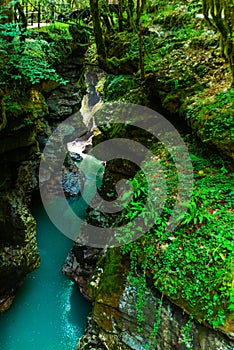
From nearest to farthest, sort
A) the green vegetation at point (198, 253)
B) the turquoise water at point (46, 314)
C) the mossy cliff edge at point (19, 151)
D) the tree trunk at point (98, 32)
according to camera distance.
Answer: the green vegetation at point (198, 253) → the tree trunk at point (98, 32) → the mossy cliff edge at point (19, 151) → the turquoise water at point (46, 314)

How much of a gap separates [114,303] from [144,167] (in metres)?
2.59

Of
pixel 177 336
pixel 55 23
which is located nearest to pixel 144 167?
pixel 177 336

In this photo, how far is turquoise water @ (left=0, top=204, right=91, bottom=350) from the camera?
784 centimetres

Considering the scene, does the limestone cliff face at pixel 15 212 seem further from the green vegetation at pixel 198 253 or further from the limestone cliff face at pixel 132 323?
the green vegetation at pixel 198 253

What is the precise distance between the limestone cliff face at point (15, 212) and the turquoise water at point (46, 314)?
0.58 m

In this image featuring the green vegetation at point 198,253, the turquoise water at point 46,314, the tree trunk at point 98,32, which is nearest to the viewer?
the green vegetation at point 198,253

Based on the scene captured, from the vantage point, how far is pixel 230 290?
10.8 ft

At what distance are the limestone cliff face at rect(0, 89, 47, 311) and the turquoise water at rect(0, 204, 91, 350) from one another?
576 millimetres

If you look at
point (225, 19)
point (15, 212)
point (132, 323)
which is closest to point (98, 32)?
point (225, 19)

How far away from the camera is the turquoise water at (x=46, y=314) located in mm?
7840

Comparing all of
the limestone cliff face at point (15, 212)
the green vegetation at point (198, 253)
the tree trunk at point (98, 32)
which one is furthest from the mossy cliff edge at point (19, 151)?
the green vegetation at point (198, 253)

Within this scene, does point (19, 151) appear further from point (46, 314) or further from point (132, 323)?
point (132, 323)

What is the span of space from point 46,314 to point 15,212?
355cm

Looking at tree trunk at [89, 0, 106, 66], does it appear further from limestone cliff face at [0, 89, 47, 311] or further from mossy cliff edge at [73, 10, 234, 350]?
mossy cliff edge at [73, 10, 234, 350]
